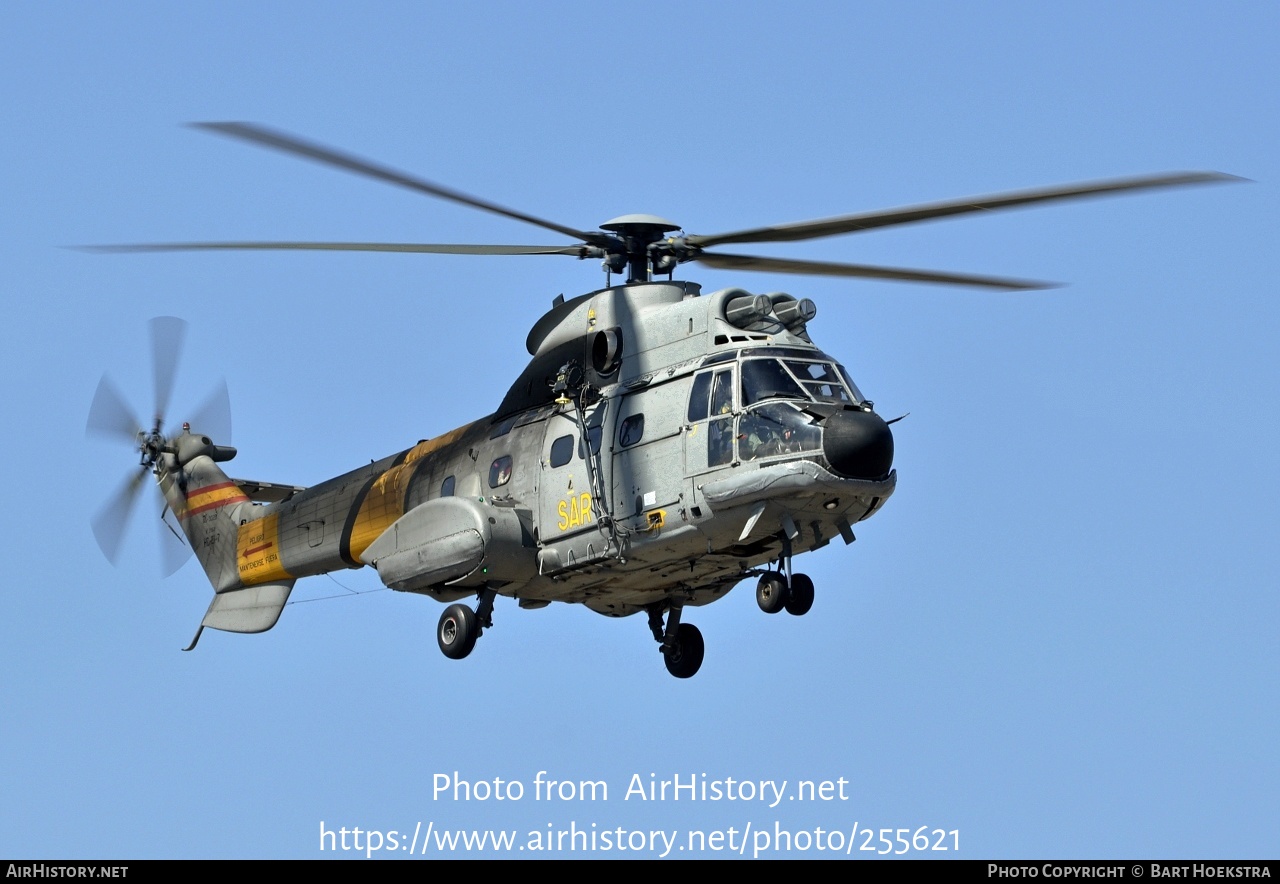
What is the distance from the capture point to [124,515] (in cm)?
3262

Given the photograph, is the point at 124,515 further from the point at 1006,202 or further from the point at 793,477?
the point at 1006,202

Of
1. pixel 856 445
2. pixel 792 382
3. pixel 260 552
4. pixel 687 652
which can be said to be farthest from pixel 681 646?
pixel 260 552

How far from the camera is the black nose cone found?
2339 centimetres

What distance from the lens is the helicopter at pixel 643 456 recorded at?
23750mm

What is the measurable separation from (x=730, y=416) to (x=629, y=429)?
1685mm

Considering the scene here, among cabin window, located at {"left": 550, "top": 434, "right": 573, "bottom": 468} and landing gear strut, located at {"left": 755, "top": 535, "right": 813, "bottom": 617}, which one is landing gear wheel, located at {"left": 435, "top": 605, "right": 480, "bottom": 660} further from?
Answer: landing gear strut, located at {"left": 755, "top": 535, "right": 813, "bottom": 617}

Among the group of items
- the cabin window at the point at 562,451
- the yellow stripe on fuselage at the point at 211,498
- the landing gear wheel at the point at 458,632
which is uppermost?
the yellow stripe on fuselage at the point at 211,498

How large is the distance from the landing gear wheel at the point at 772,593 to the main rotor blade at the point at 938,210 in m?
4.20

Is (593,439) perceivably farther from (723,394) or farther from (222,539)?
(222,539)

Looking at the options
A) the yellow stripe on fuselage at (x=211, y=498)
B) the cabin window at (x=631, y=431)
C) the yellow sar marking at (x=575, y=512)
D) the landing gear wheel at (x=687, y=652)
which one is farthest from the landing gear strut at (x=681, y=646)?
the yellow stripe on fuselage at (x=211, y=498)

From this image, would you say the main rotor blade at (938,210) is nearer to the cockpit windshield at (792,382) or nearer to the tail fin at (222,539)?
the cockpit windshield at (792,382)

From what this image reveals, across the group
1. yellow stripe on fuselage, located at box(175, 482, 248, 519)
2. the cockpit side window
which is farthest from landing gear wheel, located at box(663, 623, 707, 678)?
yellow stripe on fuselage, located at box(175, 482, 248, 519)

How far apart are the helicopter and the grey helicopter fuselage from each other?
28 millimetres

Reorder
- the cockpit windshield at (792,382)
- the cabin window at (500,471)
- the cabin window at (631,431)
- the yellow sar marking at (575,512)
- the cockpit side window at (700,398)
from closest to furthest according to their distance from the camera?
the cockpit windshield at (792,382) < the cockpit side window at (700,398) < the cabin window at (631,431) < the yellow sar marking at (575,512) < the cabin window at (500,471)
